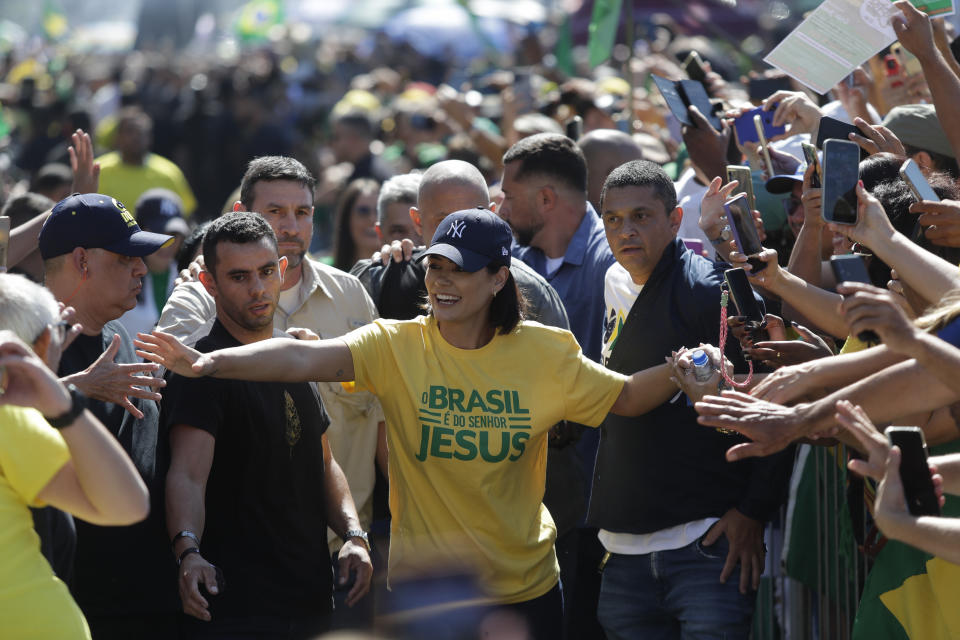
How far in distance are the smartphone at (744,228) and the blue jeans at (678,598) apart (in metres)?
1.06

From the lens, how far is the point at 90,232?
4.53 metres

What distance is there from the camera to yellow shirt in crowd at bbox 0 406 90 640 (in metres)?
2.95

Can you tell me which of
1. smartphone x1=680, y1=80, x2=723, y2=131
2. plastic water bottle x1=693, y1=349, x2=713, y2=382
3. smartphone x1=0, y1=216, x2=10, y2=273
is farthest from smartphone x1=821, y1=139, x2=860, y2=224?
smartphone x1=0, y1=216, x2=10, y2=273

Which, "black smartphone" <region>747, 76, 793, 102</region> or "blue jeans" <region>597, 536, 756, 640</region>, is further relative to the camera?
"black smartphone" <region>747, 76, 793, 102</region>

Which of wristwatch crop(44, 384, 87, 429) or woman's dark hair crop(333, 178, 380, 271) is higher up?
woman's dark hair crop(333, 178, 380, 271)

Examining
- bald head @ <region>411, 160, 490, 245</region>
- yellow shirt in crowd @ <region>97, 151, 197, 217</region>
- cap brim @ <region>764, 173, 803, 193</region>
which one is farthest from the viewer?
yellow shirt in crowd @ <region>97, 151, 197, 217</region>

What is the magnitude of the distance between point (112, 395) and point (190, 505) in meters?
0.44

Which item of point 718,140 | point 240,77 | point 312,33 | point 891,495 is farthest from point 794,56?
point 312,33

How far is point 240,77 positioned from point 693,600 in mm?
16373

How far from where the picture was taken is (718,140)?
5828mm

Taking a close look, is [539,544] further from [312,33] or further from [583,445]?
[312,33]

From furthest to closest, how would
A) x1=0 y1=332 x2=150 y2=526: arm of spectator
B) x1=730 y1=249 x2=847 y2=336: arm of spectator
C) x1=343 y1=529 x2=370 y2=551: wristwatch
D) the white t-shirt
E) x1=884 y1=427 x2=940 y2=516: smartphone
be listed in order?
the white t-shirt, x1=343 y1=529 x2=370 y2=551: wristwatch, x1=730 y1=249 x2=847 y2=336: arm of spectator, x1=884 y1=427 x2=940 y2=516: smartphone, x1=0 y1=332 x2=150 y2=526: arm of spectator

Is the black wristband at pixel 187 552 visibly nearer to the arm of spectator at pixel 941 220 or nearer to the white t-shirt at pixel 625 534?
the white t-shirt at pixel 625 534

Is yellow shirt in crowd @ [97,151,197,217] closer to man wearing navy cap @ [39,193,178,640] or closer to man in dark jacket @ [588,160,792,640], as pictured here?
man wearing navy cap @ [39,193,178,640]
